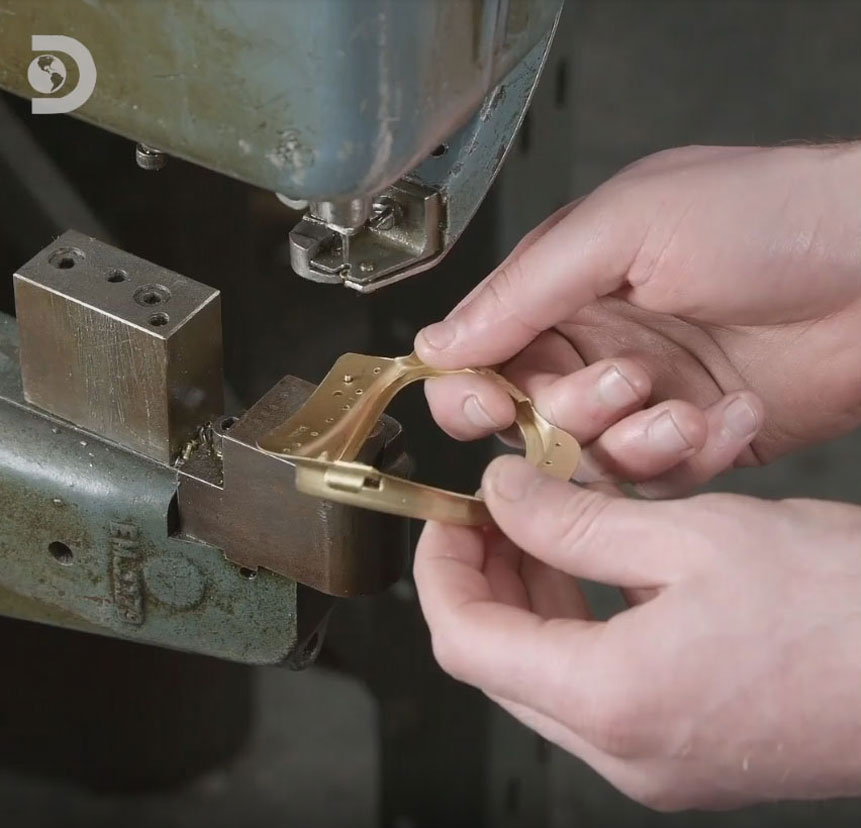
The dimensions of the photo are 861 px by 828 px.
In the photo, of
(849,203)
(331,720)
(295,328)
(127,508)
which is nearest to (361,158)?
(127,508)

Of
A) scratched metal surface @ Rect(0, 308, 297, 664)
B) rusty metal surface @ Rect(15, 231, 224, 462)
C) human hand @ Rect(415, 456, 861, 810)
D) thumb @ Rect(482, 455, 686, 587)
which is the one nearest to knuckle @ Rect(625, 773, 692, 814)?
human hand @ Rect(415, 456, 861, 810)

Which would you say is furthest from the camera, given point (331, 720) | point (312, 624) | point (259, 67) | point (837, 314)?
point (331, 720)

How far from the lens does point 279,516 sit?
74 cm

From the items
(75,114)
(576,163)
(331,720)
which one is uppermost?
(75,114)

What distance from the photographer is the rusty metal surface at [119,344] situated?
742mm

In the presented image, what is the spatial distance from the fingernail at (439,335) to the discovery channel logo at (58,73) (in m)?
0.29

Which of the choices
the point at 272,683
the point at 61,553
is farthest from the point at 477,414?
the point at 272,683

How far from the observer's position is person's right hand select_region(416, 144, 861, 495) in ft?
2.82

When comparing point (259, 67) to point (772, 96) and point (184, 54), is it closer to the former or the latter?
point (184, 54)

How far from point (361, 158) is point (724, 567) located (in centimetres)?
29

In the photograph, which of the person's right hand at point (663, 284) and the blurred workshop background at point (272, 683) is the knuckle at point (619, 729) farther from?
the blurred workshop background at point (272, 683)

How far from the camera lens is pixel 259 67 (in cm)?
57

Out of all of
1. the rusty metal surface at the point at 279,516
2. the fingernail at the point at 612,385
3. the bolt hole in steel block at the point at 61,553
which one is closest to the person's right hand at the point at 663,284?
the fingernail at the point at 612,385

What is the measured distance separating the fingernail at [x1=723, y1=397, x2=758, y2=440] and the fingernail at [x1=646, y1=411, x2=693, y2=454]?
0.05 meters
